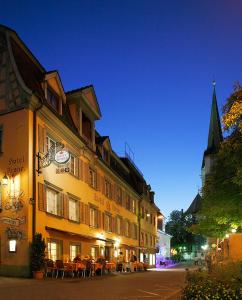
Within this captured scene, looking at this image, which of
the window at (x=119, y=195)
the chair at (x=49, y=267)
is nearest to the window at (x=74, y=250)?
the chair at (x=49, y=267)

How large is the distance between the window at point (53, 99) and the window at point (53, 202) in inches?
199

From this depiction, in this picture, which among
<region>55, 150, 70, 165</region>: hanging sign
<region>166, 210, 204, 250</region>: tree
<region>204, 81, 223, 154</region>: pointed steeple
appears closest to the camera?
<region>55, 150, 70, 165</region>: hanging sign

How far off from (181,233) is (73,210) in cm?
8245

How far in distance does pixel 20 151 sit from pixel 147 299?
39.2 feet

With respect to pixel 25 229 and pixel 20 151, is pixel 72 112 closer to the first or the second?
pixel 20 151

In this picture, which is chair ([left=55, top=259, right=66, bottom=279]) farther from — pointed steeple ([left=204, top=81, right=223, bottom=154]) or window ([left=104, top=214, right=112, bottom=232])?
pointed steeple ([left=204, top=81, right=223, bottom=154])

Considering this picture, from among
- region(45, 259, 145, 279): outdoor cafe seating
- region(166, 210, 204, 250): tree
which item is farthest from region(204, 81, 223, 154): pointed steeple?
region(45, 259, 145, 279): outdoor cafe seating

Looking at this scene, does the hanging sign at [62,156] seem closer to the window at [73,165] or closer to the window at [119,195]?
the window at [73,165]

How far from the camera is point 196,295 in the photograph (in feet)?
31.4

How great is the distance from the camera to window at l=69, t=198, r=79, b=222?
30281 mm

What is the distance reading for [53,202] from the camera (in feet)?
90.0

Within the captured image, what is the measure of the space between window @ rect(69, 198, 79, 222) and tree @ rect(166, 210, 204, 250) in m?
77.6

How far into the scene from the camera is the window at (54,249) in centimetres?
2617

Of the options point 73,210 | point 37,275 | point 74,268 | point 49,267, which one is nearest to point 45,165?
point 49,267
